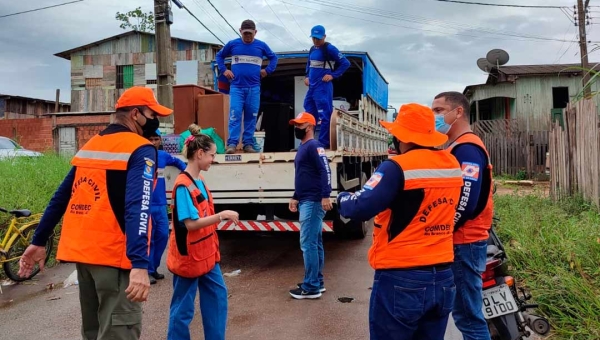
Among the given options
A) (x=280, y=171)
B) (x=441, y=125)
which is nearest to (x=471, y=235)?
(x=441, y=125)

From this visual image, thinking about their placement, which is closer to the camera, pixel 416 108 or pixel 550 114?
pixel 416 108

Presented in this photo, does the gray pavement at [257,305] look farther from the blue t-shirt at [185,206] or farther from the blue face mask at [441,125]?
the blue face mask at [441,125]

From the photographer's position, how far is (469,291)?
3.13 meters

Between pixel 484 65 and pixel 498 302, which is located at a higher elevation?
pixel 484 65

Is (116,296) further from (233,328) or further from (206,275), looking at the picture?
(233,328)

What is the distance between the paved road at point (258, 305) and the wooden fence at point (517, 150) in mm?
13706

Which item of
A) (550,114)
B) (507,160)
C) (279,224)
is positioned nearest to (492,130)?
(507,160)

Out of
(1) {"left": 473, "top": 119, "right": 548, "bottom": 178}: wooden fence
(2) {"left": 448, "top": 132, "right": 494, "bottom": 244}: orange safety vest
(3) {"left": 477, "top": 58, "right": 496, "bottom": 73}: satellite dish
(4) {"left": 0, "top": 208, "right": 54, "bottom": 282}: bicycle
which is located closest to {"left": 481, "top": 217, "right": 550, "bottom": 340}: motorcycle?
(2) {"left": 448, "top": 132, "right": 494, "bottom": 244}: orange safety vest

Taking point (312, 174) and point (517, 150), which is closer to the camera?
point (312, 174)

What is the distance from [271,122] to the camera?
8445 millimetres

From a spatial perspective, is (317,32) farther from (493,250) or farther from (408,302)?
(408,302)

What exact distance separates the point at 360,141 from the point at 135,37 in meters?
Result: 24.1

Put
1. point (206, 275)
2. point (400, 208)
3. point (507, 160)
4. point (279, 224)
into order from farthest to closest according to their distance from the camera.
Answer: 1. point (507, 160)
2. point (279, 224)
3. point (206, 275)
4. point (400, 208)

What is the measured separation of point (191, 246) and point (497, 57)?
21983 millimetres
